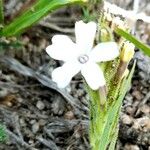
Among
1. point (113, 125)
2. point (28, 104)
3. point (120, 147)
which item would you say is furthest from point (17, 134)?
point (113, 125)

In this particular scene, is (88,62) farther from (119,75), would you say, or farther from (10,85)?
(10,85)

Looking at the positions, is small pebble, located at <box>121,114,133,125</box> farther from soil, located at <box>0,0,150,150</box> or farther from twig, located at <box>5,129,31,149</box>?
twig, located at <box>5,129,31,149</box>

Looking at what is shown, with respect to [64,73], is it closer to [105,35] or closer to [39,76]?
[105,35]

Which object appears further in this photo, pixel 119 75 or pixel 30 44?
pixel 30 44

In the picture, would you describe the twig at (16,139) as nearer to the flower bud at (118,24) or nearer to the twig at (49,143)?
the twig at (49,143)

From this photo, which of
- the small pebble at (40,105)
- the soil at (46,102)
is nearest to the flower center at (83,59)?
the soil at (46,102)

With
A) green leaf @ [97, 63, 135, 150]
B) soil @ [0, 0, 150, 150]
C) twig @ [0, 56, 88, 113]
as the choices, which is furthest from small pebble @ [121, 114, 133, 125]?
green leaf @ [97, 63, 135, 150]
